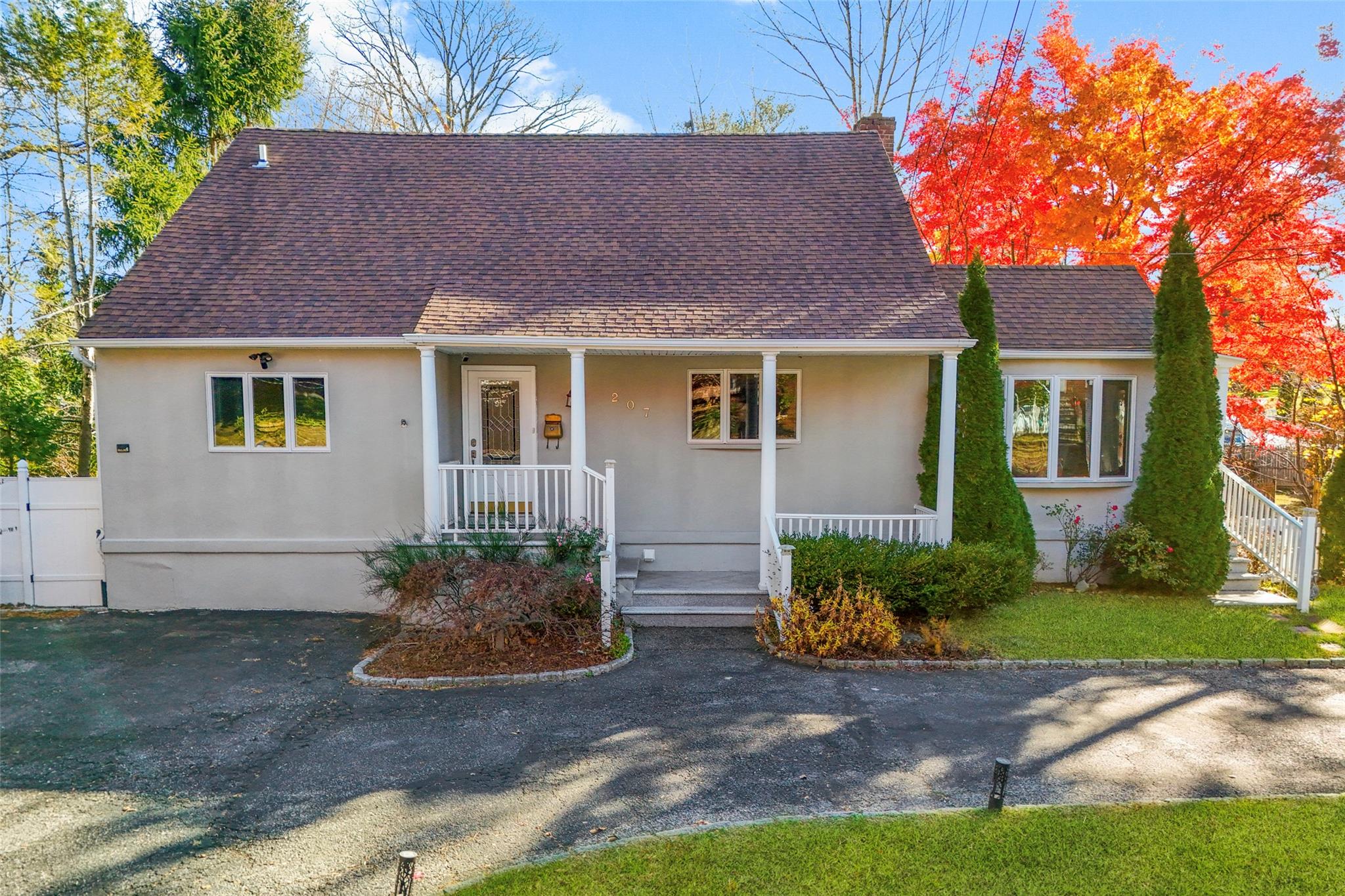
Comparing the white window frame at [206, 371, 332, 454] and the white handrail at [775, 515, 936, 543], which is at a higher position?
the white window frame at [206, 371, 332, 454]

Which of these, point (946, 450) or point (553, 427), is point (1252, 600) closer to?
point (946, 450)

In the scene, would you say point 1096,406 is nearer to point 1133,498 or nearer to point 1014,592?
point 1133,498

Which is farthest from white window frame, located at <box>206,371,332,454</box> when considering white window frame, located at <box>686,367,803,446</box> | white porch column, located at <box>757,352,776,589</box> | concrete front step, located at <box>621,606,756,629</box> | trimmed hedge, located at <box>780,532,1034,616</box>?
trimmed hedge, located at <box>780,532,1034,616</box>

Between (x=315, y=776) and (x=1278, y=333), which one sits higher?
(x=1278, y=333)

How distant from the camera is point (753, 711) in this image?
21.6 feet

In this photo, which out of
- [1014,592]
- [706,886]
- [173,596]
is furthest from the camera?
[173,596]

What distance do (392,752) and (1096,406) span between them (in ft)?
33.4

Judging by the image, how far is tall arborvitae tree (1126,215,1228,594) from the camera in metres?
10.0

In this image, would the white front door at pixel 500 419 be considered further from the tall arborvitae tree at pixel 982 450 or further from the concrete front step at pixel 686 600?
the tall arborvitae tree at pixel 982 450

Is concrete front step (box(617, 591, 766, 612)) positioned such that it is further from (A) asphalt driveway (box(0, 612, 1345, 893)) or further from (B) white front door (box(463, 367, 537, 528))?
(B) white front door (box(463, 367, 537, 528))

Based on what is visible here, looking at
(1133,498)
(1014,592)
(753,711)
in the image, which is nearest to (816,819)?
(753,711)

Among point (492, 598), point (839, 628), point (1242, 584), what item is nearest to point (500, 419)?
point (492, 598)

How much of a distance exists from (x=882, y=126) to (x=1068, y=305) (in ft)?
16.2

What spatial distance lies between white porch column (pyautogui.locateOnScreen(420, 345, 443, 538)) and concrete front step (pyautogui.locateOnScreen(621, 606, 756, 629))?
8.61ft
